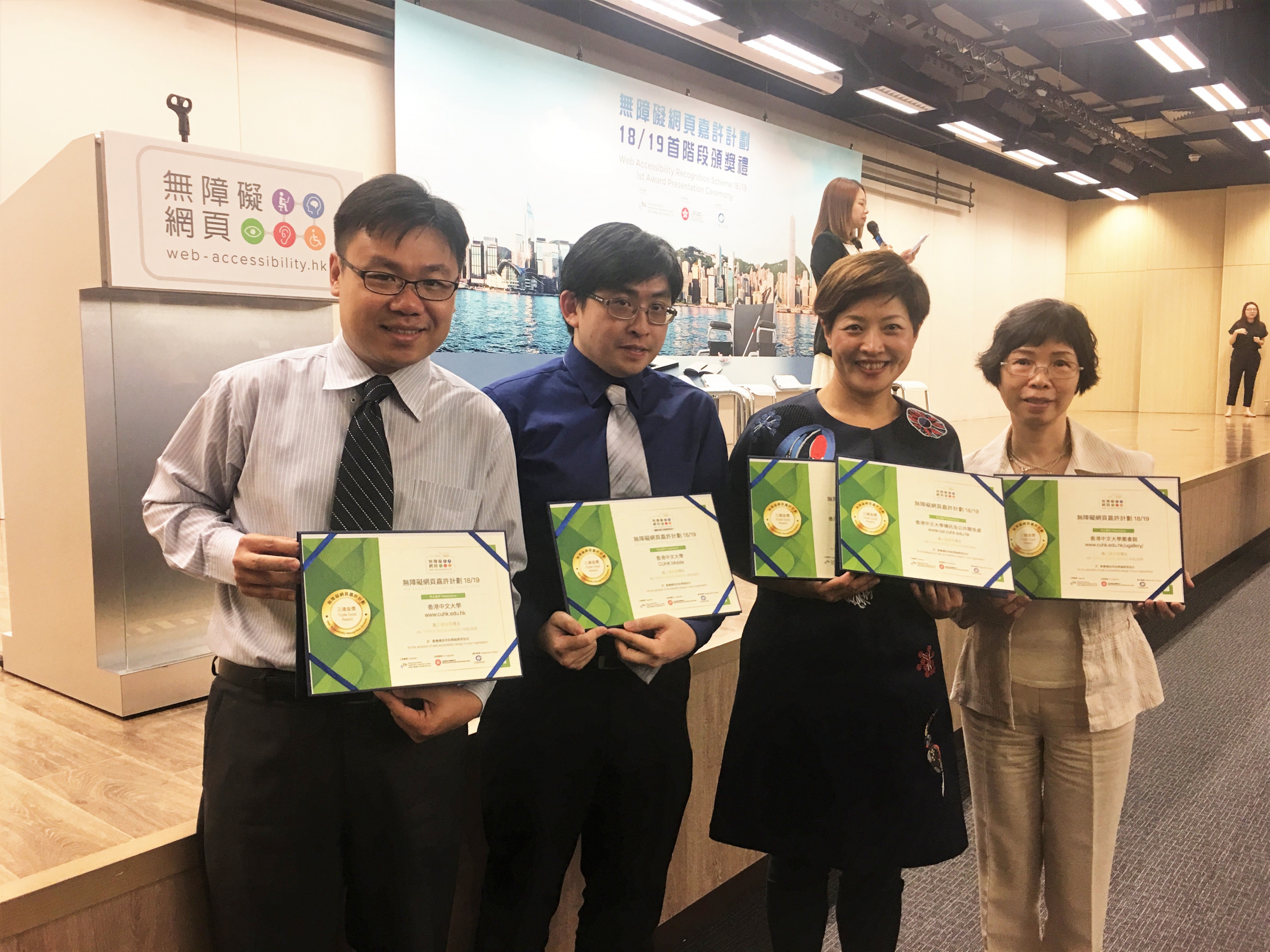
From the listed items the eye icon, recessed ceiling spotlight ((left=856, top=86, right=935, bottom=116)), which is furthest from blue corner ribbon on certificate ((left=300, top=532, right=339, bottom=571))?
recessed ceiling spotlight ((left=856, top=86, right=935, bottom=116))

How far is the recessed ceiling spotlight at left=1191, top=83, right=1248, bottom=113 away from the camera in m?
7.92

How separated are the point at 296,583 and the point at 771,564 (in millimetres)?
736

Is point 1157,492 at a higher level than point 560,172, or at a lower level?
lower

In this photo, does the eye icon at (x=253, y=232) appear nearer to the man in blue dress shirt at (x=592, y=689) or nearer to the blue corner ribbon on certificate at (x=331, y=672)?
the man in blue dress shirt at (x=592, y=689)

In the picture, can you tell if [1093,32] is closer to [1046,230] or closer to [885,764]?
[1046,230]

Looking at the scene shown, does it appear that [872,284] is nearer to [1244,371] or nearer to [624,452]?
[624,452]

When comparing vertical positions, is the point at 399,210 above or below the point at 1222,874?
above

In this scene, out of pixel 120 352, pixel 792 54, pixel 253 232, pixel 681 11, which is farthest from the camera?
pixel 792 54

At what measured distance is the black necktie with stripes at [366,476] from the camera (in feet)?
3.71

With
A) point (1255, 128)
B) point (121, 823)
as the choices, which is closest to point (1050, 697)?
point (121, 823)

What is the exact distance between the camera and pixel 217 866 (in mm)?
1146

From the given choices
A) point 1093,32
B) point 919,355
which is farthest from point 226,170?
point 919,355

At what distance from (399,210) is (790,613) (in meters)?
0.91

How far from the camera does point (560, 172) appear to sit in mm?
6047
